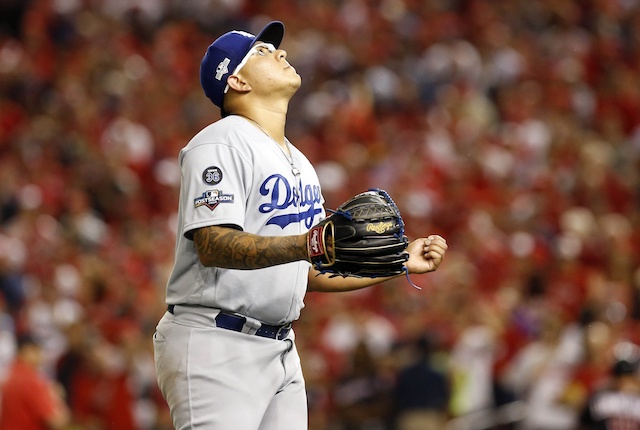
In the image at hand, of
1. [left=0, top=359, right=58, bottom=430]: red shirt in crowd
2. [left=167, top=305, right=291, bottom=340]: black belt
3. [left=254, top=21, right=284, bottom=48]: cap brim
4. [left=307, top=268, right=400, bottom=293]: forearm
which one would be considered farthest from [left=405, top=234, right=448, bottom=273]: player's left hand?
[left=0, top=359, right=58, bottom=430]: red shirt in crowd

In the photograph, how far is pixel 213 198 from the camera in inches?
131

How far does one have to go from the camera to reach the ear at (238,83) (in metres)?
3.72

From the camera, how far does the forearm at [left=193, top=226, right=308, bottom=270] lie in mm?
3174

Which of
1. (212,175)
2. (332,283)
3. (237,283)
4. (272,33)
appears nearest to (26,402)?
(332,283)

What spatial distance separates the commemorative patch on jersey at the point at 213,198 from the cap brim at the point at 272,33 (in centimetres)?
73

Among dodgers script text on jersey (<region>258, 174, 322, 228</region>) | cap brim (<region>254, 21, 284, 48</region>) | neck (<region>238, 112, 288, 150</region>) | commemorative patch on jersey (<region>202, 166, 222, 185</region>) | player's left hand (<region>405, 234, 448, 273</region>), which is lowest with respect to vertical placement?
player's left hand (<region>405, 234, 448, 273</region>)

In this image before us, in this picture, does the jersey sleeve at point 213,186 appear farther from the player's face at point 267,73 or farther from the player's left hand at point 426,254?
the player's left hand at point 426,254

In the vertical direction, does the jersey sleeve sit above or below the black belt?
above

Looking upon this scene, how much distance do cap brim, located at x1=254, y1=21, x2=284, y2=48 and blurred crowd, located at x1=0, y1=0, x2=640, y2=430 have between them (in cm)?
401

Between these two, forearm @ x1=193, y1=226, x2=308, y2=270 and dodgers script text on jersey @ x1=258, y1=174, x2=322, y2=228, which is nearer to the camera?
forearm @ x1=193, y1=226, x2=308, y2=270

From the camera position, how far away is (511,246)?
10188 millimetres

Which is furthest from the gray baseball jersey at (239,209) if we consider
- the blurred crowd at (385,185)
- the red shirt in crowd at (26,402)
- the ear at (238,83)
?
the red shirt in crowd at (26,402)

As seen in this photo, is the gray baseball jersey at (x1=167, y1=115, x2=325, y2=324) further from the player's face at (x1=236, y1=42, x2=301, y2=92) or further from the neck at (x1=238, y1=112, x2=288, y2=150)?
the player's face at (x1=236, y1=42, x2=301, y2=92)

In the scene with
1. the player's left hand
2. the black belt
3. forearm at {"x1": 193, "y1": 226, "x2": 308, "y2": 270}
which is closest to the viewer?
Result: forearm at {"x1": 193, "y1": 226, "x2": 308, "y2": 270}
